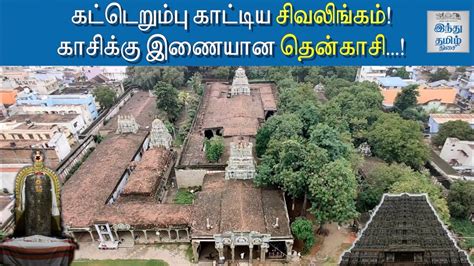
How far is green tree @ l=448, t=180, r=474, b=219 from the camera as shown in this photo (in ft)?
83.9

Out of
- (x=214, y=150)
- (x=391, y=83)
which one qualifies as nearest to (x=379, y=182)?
(x=214, y=150)

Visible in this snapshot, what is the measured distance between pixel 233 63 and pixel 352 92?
27.9m

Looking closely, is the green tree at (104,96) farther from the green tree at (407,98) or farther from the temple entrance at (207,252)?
the green tree at (407,98)

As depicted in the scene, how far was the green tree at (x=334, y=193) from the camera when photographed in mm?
21750

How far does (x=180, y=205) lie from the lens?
2538cm

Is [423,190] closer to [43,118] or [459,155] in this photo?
[459,155]

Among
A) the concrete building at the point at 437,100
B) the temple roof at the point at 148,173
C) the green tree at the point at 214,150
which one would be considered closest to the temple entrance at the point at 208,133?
the temple roof at the point at 148,173

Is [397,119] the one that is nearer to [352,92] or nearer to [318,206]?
[352,92]

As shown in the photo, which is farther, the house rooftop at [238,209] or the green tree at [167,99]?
the green tree at [167,99]

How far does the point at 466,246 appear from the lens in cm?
2308

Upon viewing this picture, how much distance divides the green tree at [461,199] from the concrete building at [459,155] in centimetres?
494

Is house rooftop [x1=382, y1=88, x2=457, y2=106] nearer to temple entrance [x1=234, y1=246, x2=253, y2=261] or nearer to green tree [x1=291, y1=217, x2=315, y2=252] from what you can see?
green tree [x1=291, y1=217, x2=315, y2=252]

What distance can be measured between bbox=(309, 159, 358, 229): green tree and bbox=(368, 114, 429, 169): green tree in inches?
352

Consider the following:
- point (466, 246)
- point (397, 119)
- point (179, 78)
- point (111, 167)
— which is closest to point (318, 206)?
point (466, 246)
